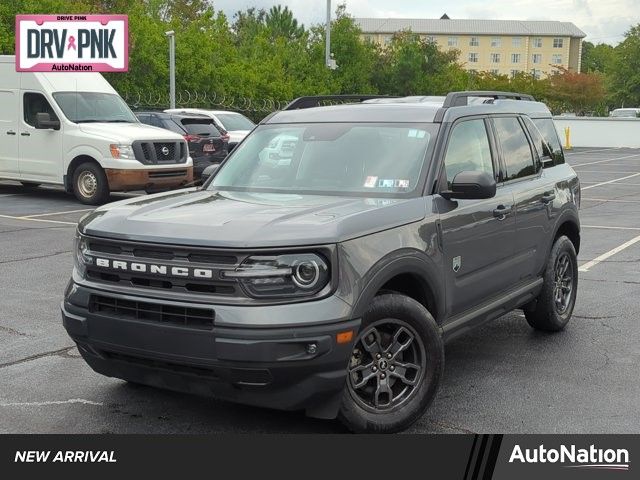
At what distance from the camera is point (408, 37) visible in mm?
54938

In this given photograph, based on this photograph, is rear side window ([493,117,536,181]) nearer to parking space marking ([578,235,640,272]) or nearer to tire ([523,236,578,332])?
tire ([523,236,578,332])

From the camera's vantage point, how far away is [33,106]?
1703cm

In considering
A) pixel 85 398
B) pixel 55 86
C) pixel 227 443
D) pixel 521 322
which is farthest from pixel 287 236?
pixel 55 86

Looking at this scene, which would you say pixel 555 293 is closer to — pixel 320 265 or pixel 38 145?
pixel 320 265

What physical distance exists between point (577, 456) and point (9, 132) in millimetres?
15190

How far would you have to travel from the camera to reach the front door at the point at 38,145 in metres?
16.8

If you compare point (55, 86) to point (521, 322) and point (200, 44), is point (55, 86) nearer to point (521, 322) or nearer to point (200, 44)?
point (521, 322)

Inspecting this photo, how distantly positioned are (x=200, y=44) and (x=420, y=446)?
105 ft

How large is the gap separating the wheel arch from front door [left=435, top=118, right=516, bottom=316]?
0.49ft

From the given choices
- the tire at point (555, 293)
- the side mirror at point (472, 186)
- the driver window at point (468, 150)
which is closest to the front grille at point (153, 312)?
the side mirror at point (472, 186)

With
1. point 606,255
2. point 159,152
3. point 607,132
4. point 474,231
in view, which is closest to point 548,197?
point 474,231

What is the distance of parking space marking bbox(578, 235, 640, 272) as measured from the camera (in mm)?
10117

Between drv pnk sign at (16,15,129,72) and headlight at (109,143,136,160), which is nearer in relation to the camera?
headlight at (109,143,136,160)

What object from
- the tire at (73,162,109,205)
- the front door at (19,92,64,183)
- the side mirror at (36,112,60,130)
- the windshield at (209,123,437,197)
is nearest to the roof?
the front door at (19,92,64,183)
